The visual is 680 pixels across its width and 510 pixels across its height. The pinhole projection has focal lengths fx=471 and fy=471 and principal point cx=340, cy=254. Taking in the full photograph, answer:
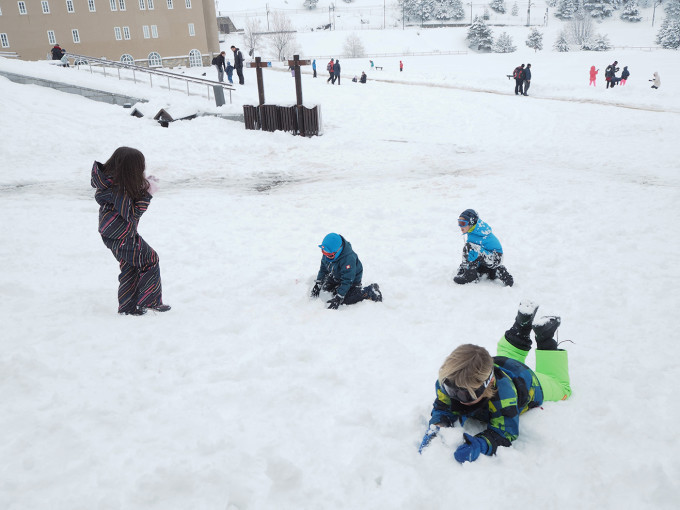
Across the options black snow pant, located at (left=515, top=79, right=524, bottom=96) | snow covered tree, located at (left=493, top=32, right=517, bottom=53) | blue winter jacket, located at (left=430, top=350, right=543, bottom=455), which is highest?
snow covered tree, located at (left=493, top=32, right=517, bottom=53)

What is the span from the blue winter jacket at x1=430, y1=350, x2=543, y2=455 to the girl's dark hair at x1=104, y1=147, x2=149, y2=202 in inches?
124

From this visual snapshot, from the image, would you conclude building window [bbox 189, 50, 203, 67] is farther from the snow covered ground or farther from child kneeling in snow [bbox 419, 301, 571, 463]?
child kneeling in snow [bbox 419, 301, 571, 463]

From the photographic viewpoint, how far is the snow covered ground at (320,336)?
2855 mm

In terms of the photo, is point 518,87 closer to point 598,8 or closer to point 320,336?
point 320,336

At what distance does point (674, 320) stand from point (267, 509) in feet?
15.1

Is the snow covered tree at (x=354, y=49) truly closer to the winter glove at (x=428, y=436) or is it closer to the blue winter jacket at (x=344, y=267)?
the blue winter jacket at (x=344, y=267)

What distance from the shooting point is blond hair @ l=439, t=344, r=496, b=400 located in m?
2.87

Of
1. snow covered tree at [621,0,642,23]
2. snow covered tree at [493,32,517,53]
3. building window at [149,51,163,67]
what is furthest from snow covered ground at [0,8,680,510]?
snow covered tree at [621,0,642,23]

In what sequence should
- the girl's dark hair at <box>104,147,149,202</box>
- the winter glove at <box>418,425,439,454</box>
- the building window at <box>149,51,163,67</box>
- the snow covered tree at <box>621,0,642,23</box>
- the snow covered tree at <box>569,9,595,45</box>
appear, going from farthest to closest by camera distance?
1. the snow covered tree at <box>621,0,642,23</box>
2. the snow covered tree at <box>569,9,595,45</box>
3. the building window at <box>149,51,163,67</box>
4. the girl's dark hair at <box>104,147,149,202</box>
5. the winter glove at <box>418,425,439,454</box>

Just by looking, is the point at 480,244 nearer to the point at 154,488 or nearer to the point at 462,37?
the point at 154,488

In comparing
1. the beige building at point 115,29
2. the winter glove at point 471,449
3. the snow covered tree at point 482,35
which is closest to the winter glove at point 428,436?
the winter glove at point 471,449

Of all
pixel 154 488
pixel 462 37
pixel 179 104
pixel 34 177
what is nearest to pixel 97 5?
pixel 179 104

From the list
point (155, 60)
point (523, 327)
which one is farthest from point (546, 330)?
point (155, 60)

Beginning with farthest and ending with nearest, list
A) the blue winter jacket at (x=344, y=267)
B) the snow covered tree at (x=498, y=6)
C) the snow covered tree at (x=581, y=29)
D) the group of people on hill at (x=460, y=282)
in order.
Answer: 1. the snow covered tree at (x=498, y=6)
2. the snow covered tree at (x=581, y=29)
3. the blue winter jacket at (x=344, y=267)
4. the group of people on hill at (x=460, y=282)
